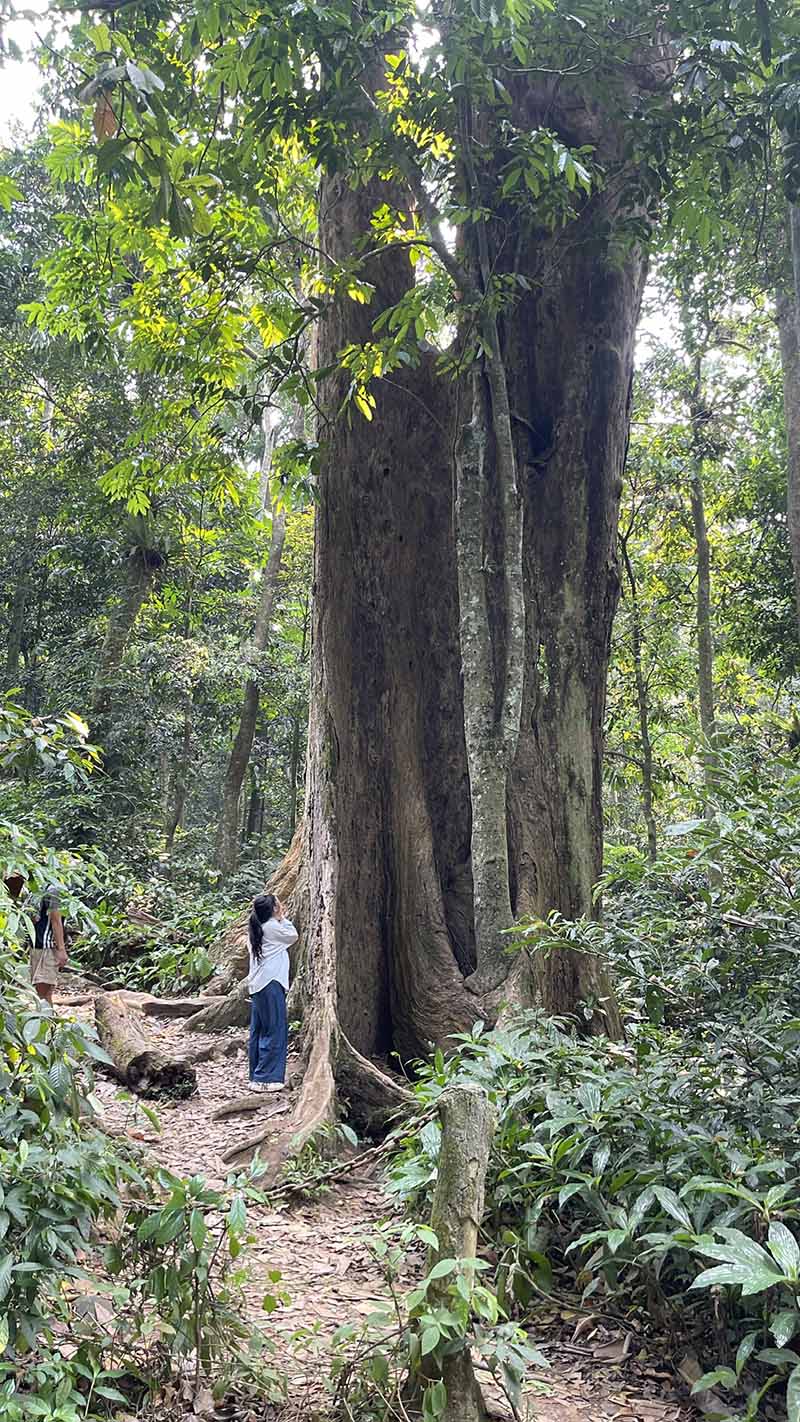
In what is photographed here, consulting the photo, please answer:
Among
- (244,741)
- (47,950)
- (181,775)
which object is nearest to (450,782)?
(47,950)

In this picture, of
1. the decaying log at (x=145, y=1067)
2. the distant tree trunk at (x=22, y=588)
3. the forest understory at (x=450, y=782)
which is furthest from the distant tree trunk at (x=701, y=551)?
the distant tree trunk at (x=22, y=588)

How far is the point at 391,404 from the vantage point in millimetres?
7156

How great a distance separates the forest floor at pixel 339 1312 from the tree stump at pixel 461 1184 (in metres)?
0.51

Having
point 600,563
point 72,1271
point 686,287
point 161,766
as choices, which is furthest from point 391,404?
point 161,766

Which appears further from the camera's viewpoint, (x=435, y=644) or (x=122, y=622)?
(x=122, y=622)

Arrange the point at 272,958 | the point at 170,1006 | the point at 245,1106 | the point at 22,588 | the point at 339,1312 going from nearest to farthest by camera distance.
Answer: the point at 339,1312, the point at 245,1106, the point at 272,958, the point at 170,1006, the point at 22,588

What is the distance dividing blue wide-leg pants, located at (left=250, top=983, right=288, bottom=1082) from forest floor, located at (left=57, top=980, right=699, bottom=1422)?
0.77 m

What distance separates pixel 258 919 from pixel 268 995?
57 centimetres

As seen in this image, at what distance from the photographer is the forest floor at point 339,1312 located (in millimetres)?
3004

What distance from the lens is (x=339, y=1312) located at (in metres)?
3.71

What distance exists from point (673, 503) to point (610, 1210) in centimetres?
944

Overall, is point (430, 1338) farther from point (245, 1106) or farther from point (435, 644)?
point (435, 644)

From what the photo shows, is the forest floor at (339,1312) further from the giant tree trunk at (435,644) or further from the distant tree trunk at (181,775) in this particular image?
the distant tree trunk at (181,775)

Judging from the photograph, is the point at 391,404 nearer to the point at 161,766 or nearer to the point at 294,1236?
the point at 294,1236
